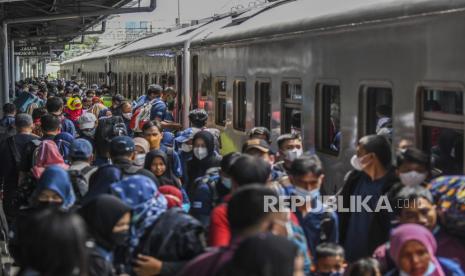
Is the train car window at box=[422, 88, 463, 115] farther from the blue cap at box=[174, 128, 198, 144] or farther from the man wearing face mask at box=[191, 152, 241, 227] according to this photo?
the blue cap at box=[174, 128, 198, 144]

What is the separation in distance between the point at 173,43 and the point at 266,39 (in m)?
5.89

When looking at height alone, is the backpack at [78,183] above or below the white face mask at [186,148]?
below

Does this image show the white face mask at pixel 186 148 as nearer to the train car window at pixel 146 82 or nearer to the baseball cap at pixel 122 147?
the baseball cap at pixel 122 147

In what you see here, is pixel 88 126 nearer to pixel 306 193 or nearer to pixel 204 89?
pixel 204 89

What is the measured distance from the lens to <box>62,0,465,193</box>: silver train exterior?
563 cm

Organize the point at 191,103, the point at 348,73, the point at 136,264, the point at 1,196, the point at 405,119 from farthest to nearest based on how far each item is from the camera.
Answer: the point at 191,103, the point at 1,196, the point at 348,73, the point at 405,119, the point at 136,264

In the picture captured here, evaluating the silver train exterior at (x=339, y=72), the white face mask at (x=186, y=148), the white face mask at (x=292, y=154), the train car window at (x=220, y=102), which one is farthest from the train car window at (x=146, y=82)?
the white face mask at (x=292, y=154)

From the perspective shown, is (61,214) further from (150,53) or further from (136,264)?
(150,53)

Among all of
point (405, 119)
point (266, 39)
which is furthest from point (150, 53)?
point (405, 119)

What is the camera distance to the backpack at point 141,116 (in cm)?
1066

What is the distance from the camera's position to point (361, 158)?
5262mm

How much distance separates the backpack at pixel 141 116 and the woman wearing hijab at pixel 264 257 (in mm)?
7723

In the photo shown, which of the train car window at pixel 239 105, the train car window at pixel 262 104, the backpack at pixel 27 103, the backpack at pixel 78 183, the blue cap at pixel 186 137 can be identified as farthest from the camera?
the backpack at pixel 27 103

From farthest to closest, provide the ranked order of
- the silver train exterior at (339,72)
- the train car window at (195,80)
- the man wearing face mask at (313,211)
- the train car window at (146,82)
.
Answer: the train car window at (146,82), the train car window at (195,80), the silver train exterior at (339,72), the man wearing face mask at (313,211)
